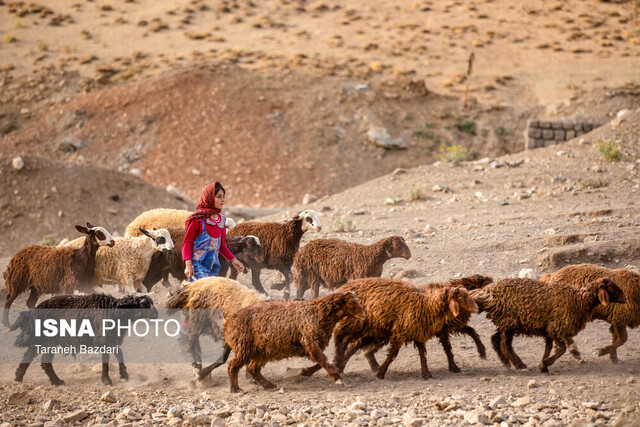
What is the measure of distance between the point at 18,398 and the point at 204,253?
2.68 meters

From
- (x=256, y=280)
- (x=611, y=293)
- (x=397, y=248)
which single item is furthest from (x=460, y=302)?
(x=256, y=280)

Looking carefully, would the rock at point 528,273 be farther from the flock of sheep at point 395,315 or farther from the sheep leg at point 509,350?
the sheep leg at point 509,350

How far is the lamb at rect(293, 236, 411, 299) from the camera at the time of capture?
1002 centimetres

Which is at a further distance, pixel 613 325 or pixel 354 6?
pixel 354 6

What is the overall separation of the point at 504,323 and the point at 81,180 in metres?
16.8

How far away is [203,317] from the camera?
26.2ft

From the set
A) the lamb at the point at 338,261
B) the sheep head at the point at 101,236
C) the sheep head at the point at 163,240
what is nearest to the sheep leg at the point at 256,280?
the lamb at the point at 338,261

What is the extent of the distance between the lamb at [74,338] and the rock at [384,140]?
2294 centimetres

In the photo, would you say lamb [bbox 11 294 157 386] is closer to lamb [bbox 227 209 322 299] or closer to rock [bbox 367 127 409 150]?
lamb [bbox 227 209 322 299]

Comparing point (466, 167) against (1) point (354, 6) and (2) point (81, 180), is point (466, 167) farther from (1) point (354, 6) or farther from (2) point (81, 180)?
(1) point (354, 6)

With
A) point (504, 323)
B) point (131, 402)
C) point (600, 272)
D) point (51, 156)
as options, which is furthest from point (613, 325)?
point (51, 156)

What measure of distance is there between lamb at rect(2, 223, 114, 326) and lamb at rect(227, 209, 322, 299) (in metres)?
2.26

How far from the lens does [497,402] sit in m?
6.44

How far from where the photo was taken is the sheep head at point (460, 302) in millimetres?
7289
